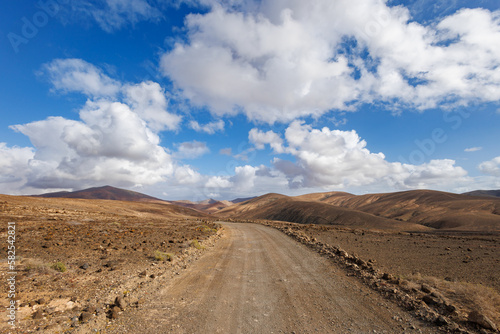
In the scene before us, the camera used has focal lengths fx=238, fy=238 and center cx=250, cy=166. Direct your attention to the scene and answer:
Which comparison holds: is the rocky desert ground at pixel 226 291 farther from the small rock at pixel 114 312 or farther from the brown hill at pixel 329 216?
the brown hill at pixel 329 216

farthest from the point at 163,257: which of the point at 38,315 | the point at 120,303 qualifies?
the point at 38,315

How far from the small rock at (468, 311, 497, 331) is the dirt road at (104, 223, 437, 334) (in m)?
1.13

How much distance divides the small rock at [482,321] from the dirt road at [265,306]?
3.71 feet

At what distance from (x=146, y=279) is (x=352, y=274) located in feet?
28.2

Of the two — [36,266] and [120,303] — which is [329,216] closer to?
[36,266]

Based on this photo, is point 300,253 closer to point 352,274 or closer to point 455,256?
point 352,274

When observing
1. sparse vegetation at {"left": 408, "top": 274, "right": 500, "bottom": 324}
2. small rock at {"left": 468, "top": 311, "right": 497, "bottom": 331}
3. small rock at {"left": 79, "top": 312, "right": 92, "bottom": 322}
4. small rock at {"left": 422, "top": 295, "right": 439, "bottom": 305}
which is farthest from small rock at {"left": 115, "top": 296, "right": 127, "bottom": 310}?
sparse vegetation at {"left": 408, "top": 274, "right": 500, "bottom": 324}

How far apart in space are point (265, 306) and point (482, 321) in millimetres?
5280

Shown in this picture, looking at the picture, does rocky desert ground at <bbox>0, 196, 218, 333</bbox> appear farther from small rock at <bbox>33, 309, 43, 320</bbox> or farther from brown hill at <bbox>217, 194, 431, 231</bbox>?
brown hill at <bbox>217, 194, 431, 231</bbox>

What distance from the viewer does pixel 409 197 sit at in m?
112

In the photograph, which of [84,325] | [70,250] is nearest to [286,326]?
[84,325]

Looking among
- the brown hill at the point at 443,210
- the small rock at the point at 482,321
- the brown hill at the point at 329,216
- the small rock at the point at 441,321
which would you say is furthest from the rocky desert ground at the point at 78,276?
the brown hill at the point at 443,210

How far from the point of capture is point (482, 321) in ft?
18.7

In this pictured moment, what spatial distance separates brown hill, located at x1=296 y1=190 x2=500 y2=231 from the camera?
198ft
